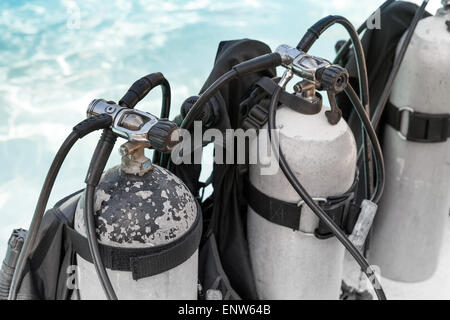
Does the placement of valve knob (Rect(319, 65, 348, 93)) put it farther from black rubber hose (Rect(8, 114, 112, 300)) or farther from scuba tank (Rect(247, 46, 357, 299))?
black rubber hose (Rect(8, 114, 112, 300))

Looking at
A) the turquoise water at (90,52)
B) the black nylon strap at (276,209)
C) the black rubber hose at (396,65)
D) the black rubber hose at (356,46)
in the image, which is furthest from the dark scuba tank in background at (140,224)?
the turquoise water at (90,52)

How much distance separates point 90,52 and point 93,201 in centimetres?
340

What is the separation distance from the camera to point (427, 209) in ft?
5.64

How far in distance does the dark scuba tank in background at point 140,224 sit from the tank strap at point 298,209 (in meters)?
0.25

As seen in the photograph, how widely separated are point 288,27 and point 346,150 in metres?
3.55

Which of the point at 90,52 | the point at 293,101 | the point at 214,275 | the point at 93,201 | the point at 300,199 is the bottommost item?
the point at 214,275

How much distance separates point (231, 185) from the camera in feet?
4.40

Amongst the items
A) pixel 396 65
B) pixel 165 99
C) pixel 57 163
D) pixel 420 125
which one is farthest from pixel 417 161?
pixel 57 163

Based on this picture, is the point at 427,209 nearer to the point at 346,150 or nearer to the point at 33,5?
the point at 346,150

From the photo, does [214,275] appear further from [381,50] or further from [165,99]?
[381,50]

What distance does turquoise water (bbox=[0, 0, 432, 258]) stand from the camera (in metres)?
3.17

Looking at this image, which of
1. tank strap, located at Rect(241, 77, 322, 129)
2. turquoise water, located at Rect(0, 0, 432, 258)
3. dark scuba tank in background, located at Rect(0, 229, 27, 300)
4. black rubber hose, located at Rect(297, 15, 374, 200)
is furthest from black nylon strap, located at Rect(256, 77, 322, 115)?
turquoise water, located at Rect(0, 0, 432, 258)

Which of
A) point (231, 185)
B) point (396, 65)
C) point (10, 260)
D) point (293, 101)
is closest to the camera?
point (10, 260)

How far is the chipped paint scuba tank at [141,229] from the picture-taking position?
982 mm
